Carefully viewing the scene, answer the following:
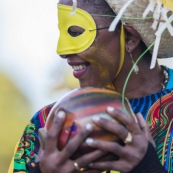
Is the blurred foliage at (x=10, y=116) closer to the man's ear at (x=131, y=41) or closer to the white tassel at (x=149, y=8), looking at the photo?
the man's ear at (x=131, y=41)

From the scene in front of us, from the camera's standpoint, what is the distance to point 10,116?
65.9 feet

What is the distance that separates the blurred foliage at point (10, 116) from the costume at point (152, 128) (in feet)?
42.1

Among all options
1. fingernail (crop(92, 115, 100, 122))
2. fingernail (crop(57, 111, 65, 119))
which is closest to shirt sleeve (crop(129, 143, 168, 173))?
fingernail (crop(92, 115, 100, 122))

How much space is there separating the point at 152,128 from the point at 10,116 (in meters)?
15.7

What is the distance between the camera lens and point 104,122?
12.0ft

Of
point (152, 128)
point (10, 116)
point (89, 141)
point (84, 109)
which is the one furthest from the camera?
point (10, 116)

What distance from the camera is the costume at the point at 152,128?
4512 mm

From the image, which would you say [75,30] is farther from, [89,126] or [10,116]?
[10,116]

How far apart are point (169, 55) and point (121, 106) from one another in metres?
1.17

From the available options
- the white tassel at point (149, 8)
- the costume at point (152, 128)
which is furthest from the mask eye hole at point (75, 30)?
the white tassel at point (149, 8)

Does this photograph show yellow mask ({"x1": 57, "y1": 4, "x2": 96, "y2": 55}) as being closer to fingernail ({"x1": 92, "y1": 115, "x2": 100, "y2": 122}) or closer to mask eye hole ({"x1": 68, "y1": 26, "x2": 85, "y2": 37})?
mask eye hole ({"x1": 68, "y1": 26, "x2": 85, "y2": 37})

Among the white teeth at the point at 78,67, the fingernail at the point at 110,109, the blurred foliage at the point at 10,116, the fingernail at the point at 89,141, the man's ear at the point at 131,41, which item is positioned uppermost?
the man's ear at the point at 131,41

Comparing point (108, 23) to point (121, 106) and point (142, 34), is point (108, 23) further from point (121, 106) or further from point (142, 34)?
point (121, 106)

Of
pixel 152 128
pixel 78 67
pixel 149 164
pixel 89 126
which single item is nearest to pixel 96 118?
pixel 89 126
